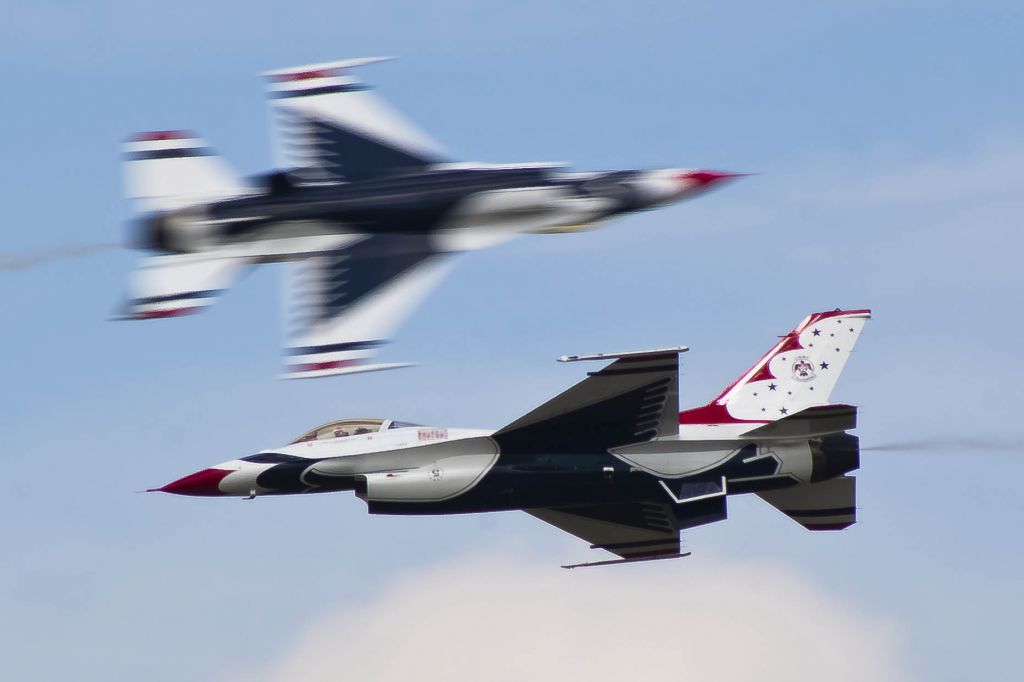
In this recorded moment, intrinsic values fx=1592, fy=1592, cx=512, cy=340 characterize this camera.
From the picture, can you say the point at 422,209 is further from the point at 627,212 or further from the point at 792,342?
the point at 792,342

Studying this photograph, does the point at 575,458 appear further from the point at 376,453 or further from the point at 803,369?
the point at 803,369

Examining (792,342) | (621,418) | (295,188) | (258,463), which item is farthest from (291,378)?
(792,342)

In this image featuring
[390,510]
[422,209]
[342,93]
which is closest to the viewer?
[390,510]

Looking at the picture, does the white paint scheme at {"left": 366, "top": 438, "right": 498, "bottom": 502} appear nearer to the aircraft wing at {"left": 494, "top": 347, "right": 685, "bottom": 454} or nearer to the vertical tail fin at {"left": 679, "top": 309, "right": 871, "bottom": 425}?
the aircraft wing at {"left": 494, "top": 347, "right": 685, "bottom": 454}

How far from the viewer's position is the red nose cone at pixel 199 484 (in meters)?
28.8

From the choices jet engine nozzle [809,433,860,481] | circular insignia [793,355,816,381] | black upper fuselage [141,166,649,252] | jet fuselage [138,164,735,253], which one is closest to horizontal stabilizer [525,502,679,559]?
jet engine nozzle [809,433,860,481]

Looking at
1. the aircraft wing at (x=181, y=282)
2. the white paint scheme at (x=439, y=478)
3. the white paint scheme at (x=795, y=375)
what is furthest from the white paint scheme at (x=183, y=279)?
the white paint scheme at (x=795, y=375)

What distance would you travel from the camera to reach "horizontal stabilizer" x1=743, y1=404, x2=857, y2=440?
28.3 m

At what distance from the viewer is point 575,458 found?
28203 mm

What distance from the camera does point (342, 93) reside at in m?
32.5

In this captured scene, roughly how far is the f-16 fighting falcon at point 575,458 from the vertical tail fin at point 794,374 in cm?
144

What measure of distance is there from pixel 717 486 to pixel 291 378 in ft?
25.6

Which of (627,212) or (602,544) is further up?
(627,212)

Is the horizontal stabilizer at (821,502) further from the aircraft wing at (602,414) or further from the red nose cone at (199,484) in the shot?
the red nose cone at (199,484)
